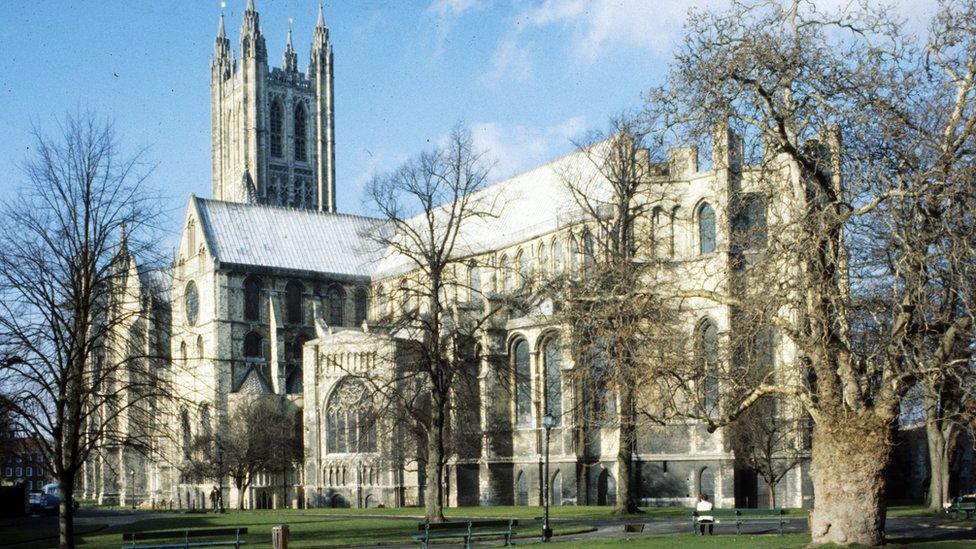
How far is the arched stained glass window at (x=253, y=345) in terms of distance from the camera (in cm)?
8244

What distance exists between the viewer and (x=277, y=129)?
117 m

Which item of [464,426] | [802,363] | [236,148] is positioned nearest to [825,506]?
[802,363]

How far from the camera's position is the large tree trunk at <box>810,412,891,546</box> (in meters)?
23.6

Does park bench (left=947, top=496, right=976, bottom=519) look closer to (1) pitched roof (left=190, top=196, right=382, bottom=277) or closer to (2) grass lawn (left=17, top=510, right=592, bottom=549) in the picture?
(2) grass lawn (left=17, top=510, right=592, bottom=549)

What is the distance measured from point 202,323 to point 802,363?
203 feet

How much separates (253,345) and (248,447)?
39.4 ft

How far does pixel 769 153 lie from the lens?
2523 cm

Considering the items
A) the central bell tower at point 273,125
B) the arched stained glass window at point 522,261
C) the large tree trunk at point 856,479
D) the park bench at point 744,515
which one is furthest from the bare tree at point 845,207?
the central bell tower at point 273,125

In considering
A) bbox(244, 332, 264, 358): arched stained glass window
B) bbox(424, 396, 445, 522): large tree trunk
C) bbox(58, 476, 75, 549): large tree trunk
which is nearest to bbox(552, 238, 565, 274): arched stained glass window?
bbox(424, 396, 445, 522): large tree trunk

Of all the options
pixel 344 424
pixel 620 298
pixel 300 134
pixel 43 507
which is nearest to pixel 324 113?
pixel 300 134

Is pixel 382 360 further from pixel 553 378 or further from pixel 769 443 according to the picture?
pixel 553 378

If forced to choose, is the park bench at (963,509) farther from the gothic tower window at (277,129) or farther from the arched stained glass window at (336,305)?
the gothic tower window at (277,129)

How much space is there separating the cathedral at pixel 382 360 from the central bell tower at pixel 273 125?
25.6 meters

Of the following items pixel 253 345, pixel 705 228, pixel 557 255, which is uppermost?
pixel 705 228
